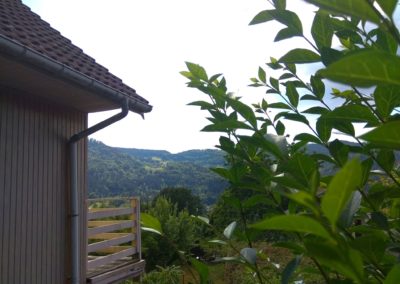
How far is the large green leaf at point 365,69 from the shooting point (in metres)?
0.31

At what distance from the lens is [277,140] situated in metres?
0.63

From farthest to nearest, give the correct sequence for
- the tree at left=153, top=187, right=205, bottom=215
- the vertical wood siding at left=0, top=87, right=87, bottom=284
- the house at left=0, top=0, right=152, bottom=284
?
1. the tree at left=153, top=187, right=205, bottom=215
2. the vertical wood siding at left=0, top=87, right=87, bottom=284
3. the house at left=0, top=0, right=152, bottom=284

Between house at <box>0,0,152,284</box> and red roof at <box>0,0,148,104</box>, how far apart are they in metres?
0.02

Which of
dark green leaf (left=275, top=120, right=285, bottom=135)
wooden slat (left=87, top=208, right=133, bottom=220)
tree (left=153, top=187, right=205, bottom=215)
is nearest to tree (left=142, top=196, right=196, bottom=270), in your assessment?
tree (left=153, top=187, right=205, bottom=215)

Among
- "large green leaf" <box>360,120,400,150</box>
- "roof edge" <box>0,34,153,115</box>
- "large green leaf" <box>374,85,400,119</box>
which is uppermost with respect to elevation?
"roof edge" <box>0,34,153,115</box>

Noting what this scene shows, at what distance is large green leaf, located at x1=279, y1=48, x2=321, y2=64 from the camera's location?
0.63 m

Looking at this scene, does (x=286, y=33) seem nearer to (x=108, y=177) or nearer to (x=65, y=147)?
(x=65, y=147)

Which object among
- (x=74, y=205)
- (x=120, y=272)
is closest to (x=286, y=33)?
(x=74, y=205)

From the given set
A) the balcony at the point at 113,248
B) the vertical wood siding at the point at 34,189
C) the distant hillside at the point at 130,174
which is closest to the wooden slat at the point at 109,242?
the balcony at the point at 113,248

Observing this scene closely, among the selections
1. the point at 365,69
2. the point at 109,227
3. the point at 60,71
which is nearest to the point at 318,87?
the point at 365,69

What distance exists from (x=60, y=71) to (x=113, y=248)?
437 cm

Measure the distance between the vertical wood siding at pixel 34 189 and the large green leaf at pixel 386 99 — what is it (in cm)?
423

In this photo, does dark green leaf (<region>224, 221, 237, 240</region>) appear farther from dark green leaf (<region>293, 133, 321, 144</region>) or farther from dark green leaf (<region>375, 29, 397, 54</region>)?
dark green leaf (<region>375, 29, 397, 54</region>)

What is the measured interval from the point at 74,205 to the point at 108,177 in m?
39.9
